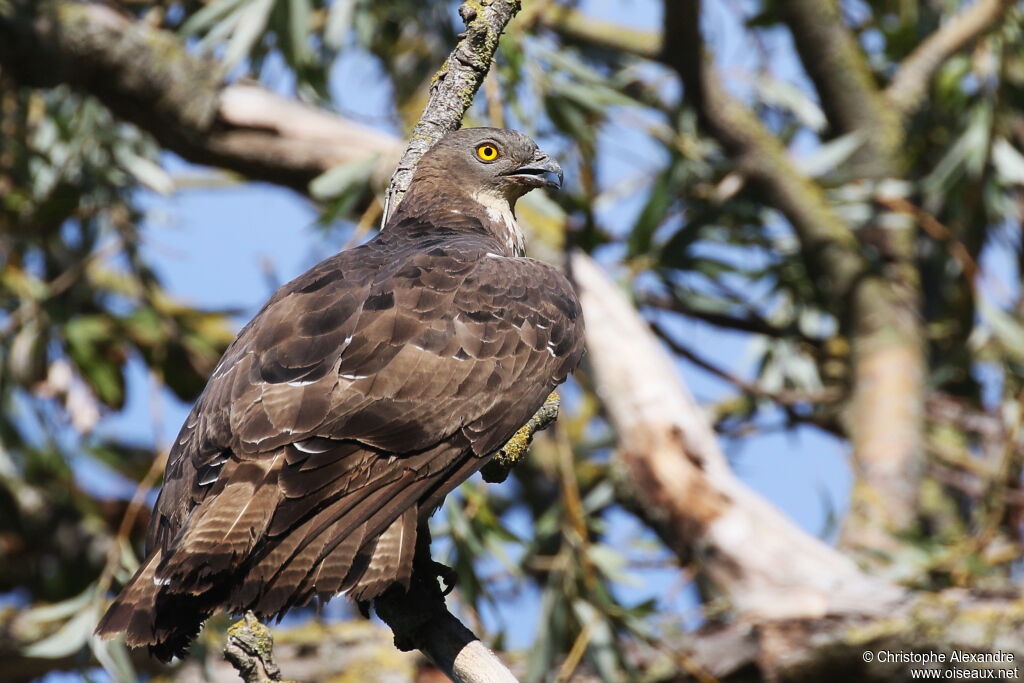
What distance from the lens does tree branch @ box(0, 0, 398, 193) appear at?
6621 millimetres

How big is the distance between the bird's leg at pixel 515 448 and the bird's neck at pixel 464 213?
3.54 feet

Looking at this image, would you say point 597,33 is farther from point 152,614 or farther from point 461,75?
point 152,614

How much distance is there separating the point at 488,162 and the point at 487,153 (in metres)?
0.04

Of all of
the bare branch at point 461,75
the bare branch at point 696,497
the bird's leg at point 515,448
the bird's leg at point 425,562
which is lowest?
the bare branch at point 696,497

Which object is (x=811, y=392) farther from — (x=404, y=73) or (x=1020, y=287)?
(x=404, y=73)

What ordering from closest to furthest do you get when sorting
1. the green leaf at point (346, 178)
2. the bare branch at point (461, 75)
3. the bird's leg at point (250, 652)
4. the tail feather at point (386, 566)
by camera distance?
the bird's leg at point (250, 652) → the tail feather at point (386, 566) → the bare branch at point (461, 75) → the green leaf at point (346, 178)

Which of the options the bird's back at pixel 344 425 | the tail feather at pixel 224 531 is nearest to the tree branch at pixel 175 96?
the bird's back at pixel 344 425

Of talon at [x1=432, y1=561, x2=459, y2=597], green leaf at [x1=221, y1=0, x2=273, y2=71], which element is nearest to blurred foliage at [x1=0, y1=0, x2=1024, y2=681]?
green leaf at [x1=221, y1=0, x2=273, y2=71]

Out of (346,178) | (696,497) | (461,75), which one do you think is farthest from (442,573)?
(346,178)

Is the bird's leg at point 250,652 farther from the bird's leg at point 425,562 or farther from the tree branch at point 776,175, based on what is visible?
the tree branch at point 776,175

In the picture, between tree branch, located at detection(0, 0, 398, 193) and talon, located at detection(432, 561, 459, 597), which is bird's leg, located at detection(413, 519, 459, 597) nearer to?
talon, located at detection(432, 561, 459, 597)

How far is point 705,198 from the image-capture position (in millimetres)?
7844

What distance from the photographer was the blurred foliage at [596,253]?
6.44m

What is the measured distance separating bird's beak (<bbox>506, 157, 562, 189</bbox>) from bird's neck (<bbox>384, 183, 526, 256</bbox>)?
0.56 feet
